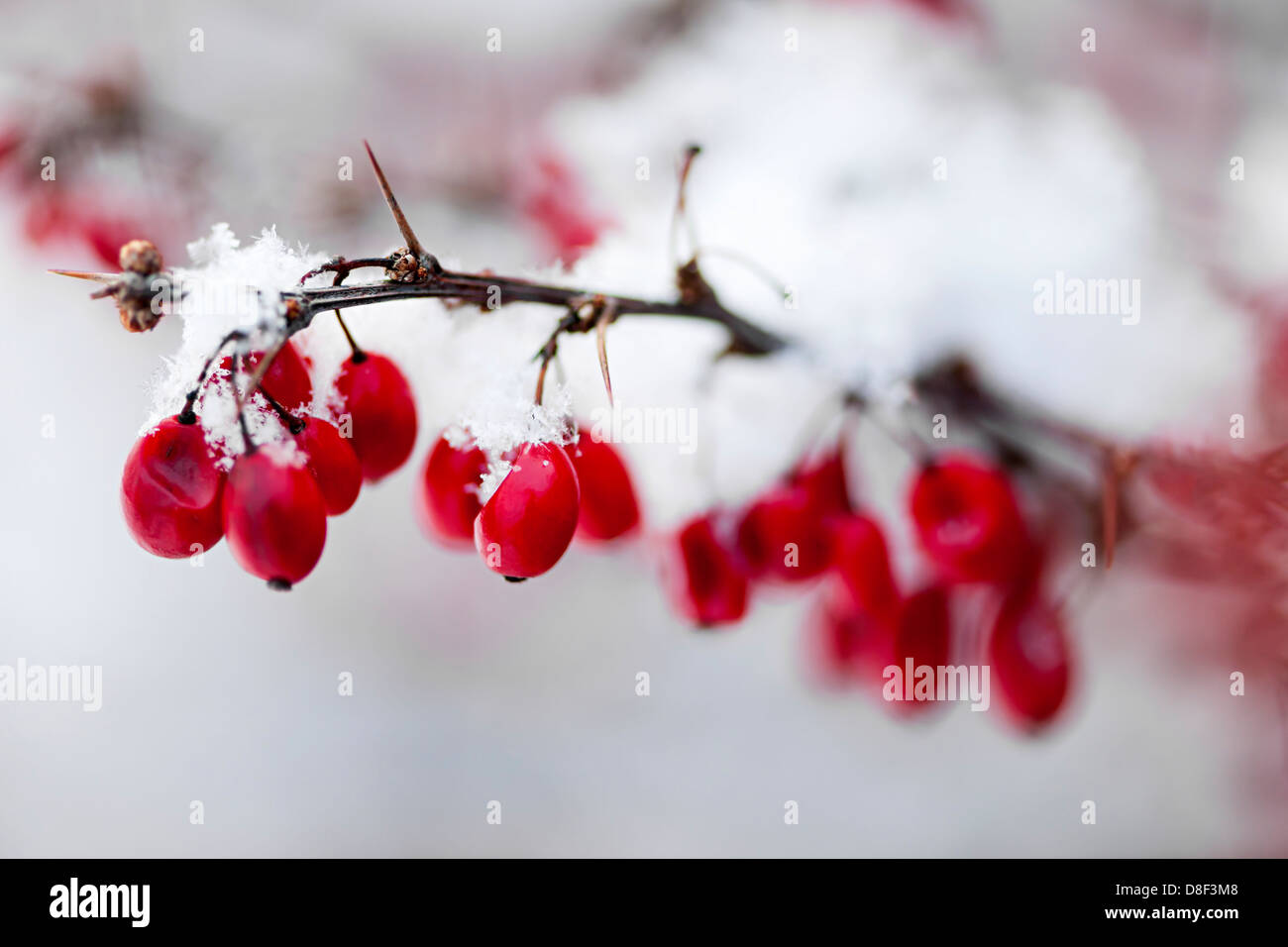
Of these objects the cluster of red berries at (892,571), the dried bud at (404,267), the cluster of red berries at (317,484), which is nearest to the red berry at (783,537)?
the cluster of red berries at (892,571)

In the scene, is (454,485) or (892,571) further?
(892,571)

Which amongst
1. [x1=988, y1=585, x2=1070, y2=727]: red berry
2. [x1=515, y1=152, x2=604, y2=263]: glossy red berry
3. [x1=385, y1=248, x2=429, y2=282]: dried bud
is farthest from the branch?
[x1=515, y1=152, x2=604, y2=263]: glossy red berry

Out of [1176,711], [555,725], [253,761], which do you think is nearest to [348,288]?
[555,725]

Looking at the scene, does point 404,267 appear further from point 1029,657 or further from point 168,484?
point 1029,657

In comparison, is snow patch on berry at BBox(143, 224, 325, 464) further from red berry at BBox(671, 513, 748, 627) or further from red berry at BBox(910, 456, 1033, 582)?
red berry at BBox(910, 456, 1033, 582)

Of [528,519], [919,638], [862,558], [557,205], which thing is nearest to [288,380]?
[528,519]

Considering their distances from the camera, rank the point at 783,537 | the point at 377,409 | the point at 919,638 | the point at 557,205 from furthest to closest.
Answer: the point at 557,205 → the point at 919,638 → the point at 783,537 → the point at 377,409
